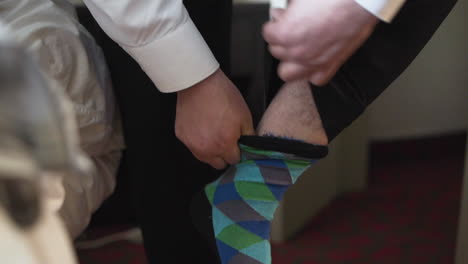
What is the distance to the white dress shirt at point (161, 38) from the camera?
566 millimetres

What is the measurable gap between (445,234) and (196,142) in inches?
24.5

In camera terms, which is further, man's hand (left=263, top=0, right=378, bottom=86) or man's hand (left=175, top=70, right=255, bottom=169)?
man's hand (left=175, top=70, right=255, bottom=169)

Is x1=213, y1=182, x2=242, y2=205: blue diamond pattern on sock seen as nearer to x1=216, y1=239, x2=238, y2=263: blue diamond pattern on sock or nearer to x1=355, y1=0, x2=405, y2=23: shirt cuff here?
x1=216, y1=239, x2=238, y2=263: blue diamond pattern on sock

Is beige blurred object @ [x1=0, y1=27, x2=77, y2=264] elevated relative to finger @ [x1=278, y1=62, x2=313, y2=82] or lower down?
elevated

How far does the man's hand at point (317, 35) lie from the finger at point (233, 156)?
117mm

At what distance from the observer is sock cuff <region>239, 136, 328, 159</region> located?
1.90 feet

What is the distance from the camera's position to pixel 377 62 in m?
0.57

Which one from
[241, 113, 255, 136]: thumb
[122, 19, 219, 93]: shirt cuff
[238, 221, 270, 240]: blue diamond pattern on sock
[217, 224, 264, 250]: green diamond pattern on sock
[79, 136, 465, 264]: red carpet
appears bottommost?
[79, 136, 465, 264]: red carpet

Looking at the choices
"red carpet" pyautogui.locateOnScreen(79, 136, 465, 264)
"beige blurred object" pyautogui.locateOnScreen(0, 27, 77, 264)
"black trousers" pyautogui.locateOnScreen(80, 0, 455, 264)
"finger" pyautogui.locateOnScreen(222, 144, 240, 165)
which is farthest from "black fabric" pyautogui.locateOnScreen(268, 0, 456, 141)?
"red carpet" pyautogui.locateOnScreen(79, 136, 465, 264)

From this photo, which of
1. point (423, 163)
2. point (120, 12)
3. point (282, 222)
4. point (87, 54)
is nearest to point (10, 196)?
point (120, 12)

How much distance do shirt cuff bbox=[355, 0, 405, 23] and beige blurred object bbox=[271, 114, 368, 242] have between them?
0.56 m

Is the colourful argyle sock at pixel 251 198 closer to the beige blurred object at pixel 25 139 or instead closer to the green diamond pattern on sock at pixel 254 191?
the green diamond pattern on sock at pixel 254 191

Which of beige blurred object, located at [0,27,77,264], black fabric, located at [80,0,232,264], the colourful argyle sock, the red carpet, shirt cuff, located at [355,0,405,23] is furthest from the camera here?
the red carpet

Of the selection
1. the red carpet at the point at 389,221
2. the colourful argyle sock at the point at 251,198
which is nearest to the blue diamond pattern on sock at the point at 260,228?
the colourful argyle sock at the point at 251,198
